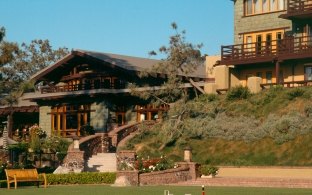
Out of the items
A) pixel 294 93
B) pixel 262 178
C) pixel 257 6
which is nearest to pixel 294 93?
pixel 294 93

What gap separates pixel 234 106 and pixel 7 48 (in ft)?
46.4

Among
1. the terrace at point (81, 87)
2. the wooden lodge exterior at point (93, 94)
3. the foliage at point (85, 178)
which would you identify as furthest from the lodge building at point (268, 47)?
the foliage at point (85, 178)

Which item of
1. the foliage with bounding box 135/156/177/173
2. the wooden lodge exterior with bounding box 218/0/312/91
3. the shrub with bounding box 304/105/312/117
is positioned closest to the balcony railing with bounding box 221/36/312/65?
the wooden lodge exterior with bounding box 218/0/312/91

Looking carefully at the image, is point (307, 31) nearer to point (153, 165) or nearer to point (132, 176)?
point (153, 165)

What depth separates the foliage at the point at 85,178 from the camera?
34.7m

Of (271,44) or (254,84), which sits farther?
(271,44)

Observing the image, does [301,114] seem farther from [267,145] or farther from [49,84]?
[49,84]

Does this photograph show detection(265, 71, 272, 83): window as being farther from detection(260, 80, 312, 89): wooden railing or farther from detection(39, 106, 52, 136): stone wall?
detection(39, 106, 52, 136): stone wall

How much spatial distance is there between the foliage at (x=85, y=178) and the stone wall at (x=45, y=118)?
2188 centimetres

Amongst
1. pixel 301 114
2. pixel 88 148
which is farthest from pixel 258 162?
pixel 88 148

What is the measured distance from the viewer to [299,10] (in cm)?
4878

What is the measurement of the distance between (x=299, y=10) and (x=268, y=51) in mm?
3427

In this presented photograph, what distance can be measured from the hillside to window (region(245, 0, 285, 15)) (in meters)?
7.89

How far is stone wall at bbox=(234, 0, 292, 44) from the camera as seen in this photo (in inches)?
2044
